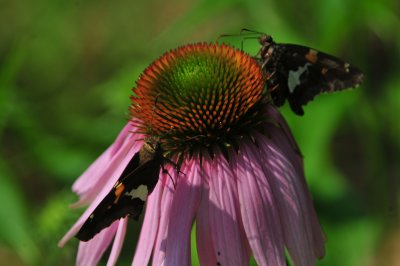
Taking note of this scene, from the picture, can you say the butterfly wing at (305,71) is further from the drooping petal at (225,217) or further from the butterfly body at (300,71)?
the drooping petal at (225,217)

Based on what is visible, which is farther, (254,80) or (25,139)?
(25,139)

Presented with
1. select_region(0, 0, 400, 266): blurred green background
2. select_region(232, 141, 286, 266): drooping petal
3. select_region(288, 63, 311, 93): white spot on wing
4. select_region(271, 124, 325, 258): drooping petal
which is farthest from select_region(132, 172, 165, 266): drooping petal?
select_region(0, 0, 400, 266): blurred green background

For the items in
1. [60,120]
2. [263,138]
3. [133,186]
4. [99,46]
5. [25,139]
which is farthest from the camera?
[99,46]

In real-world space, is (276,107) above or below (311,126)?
above

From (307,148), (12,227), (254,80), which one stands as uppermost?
(254,80)

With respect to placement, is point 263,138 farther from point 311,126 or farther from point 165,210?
point 311,126

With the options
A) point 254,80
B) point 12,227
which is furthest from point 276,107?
point 12,227

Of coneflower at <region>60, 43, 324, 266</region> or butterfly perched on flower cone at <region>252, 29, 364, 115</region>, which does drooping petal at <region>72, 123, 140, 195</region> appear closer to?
coneflower at <region>60, 43, 324, 266</region>
